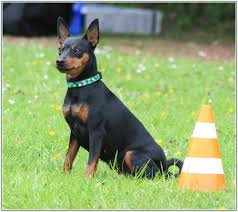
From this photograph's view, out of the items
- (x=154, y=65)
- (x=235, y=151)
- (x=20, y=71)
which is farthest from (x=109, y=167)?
(x=154, y=65)

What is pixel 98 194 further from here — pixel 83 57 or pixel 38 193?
pixel 83 57

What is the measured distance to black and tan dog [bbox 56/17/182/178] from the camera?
4.93 metres

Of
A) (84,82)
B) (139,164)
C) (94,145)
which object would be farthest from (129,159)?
(84,82)

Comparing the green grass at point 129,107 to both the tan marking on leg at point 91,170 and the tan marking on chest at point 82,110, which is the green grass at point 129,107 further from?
the tan marking on chest at point 82,110

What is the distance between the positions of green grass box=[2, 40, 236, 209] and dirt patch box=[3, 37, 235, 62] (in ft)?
5.57

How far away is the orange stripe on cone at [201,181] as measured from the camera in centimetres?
489

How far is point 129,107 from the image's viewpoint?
812 centimetres

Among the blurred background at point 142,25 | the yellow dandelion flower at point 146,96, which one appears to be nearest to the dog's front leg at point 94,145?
the yellow dandelion flower at point 146,96

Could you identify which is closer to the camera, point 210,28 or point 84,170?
point 84,170

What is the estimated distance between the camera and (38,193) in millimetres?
4473

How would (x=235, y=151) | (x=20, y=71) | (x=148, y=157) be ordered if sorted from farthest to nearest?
1. (x=20, y=71)
2. (x=235, y=151)
3. (x=148, y=157)

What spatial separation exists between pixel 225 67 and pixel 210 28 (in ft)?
20.8

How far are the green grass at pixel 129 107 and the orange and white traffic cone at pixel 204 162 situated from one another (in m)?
0.13

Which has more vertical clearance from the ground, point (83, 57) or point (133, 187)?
point (83, 57)
